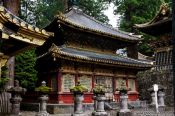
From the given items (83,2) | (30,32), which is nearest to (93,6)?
(83,2)

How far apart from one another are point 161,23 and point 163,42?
1909mm

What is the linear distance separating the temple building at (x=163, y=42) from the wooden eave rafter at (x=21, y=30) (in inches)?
706

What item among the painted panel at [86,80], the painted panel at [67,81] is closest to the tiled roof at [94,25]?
the painted panel at [86,80]

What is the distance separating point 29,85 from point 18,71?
54.0 inches

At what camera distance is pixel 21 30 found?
5289 millimetres

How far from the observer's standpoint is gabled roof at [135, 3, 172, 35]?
74.1 feet

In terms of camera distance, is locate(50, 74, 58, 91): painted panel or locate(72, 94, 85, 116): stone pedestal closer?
locate(72, 94, 85, 116): stone pedestal

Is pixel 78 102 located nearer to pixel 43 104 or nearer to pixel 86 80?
pixel 43 104

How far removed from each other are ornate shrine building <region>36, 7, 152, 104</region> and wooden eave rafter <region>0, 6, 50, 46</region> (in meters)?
14.0

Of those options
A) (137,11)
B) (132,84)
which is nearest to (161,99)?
(132,84)

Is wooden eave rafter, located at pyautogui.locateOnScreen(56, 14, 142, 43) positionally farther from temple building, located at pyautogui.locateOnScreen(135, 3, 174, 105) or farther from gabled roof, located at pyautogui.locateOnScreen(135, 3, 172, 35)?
gabled roof, located at pyautogui.locateOnScreen(135, 3, 172, 35)

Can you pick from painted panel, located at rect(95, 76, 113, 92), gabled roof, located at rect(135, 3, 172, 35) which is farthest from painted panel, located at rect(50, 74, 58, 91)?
gabled roof, located at rect(135, 3, 172, 35)

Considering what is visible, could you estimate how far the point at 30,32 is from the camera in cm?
550

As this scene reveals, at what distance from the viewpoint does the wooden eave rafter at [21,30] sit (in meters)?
4.86
